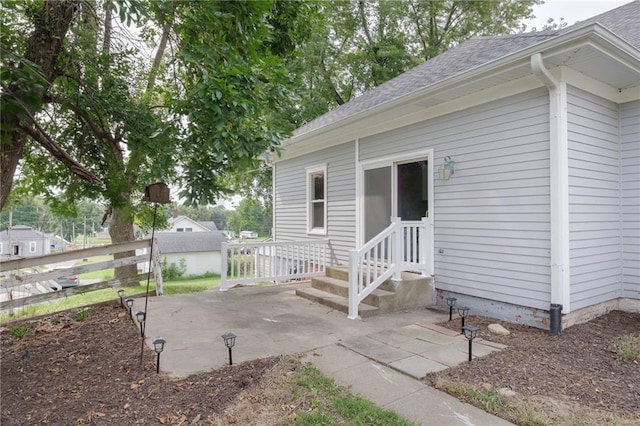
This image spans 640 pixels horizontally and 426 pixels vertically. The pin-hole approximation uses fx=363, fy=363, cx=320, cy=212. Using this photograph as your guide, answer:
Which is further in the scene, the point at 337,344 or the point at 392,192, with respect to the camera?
the point at 392,192

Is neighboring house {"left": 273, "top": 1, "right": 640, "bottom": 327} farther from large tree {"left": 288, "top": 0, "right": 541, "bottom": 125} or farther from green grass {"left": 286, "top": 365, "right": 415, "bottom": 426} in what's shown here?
large tree {"left": 288, "top": 0, "right": 541, "bottom": 125}

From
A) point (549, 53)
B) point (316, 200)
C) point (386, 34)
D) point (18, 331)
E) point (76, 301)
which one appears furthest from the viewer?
point (386, 34)

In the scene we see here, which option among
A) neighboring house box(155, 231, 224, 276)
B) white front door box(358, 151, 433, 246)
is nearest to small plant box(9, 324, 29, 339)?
white front door box(358, 151, 433, 246)

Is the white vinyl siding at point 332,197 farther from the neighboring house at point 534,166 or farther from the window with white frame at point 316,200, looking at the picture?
the neighboring house at point 534,166

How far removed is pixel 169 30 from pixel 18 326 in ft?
13.9

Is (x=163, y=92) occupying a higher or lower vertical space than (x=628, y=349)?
higher

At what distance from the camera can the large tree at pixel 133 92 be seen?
299cm

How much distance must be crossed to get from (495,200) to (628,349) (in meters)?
2.05

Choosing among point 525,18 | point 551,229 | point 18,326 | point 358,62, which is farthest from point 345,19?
point 18,326

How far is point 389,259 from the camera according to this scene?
5.04 m

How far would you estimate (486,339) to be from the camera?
3.86 m

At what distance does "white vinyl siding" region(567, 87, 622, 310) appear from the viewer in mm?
4152

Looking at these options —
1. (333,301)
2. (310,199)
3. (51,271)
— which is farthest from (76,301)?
(333,301)

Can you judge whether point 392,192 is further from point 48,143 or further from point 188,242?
point 188,242
